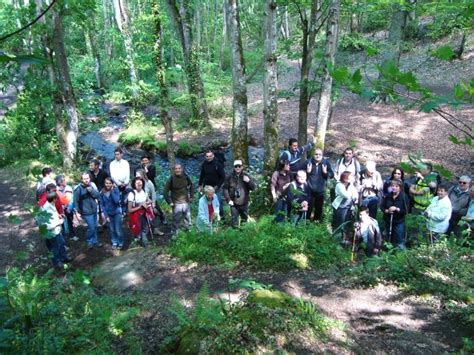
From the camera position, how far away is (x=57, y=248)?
26.3 ft

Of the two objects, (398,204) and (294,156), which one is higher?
(294,156)

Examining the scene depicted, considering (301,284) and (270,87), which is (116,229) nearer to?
(301,284)

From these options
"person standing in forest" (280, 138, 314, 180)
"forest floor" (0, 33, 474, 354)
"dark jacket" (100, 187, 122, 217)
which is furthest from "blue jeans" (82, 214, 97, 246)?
"person standing in forest" (280, 138, 314, 180)

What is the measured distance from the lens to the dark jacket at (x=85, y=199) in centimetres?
861

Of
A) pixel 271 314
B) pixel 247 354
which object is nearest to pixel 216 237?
pixel 271 314

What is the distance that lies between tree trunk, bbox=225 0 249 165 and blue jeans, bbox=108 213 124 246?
3582mm

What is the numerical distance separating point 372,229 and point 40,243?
7.79 m

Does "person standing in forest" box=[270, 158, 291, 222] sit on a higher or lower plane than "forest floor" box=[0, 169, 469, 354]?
higher

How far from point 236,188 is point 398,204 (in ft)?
11.2

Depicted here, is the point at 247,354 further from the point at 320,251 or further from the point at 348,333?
the point at 320,251

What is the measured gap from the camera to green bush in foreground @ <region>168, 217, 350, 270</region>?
6957mm

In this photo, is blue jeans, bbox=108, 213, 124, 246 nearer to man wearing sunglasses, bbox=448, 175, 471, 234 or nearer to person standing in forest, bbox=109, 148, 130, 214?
person standing in forest, bbox=109, 148, 130, 214

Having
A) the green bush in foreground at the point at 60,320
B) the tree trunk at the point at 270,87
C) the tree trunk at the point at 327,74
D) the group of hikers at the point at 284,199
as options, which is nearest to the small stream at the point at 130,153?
the tree trunk at the point at 270,87

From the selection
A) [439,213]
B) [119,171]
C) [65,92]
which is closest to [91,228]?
[119,171]
